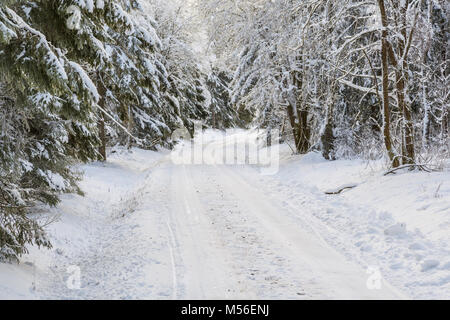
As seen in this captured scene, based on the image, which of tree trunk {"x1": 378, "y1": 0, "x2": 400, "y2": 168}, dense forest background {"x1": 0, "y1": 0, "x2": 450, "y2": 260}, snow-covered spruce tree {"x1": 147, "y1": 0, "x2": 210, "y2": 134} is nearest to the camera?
dense forest background {"x1": 0, "y1": 0, "x2": 450, "y2": 260}

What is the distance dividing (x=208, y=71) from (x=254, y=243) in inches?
1000

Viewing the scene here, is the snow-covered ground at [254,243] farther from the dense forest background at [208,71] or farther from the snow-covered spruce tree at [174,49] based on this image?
the snow-covered spruce tree at [174,49]

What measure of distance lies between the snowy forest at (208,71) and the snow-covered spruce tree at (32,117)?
0.07ft

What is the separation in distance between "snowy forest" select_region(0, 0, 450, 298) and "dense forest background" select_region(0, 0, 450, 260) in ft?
0.11

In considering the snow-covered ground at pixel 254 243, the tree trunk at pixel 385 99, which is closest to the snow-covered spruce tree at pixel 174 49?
the snow-covered ground at pixel 254 243

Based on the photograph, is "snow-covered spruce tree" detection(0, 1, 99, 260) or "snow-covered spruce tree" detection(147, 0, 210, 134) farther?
"snow-covered spruce tree" detection(147, 0, 210, 134)

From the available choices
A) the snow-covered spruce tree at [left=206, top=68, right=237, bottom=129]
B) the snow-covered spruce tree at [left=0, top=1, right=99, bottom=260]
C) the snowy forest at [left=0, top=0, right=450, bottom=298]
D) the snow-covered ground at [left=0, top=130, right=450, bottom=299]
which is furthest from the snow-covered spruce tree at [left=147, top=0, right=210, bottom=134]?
the snow-covered spruce tree at [left=206, top=68, right=237, bottom=129]

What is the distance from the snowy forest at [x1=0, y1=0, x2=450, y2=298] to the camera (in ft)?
18.5

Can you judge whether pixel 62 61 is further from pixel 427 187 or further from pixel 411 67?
pixel 411 67

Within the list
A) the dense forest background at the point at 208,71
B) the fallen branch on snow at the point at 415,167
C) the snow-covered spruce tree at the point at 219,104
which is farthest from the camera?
the snow-covered spruce tree at the point at 219,104

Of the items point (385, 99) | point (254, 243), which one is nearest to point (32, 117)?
point (254, 243)

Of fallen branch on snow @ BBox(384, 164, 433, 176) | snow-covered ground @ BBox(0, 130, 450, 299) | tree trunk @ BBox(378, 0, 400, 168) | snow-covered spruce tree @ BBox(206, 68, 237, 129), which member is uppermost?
snow-covered spruce tree @ BBox(206, 68, 237, 129)

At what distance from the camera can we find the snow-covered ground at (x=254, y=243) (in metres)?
→ 5.42

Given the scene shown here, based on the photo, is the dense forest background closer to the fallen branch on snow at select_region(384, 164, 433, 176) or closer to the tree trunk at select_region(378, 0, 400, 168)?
the tree trunk at select_region(378, 0, 400, 168)
